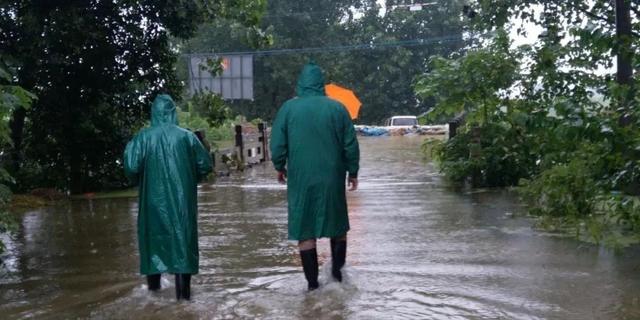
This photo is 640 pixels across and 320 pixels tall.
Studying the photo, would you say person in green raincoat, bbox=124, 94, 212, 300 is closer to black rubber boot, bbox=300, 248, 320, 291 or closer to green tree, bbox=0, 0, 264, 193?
black rubber boot, bbox=300, 248, 320, 291

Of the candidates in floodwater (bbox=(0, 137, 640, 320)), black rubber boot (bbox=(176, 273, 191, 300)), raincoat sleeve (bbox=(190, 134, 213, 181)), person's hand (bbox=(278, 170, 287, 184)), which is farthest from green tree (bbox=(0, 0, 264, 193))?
black rubber boot (bbox=(176, 273, 191, 300))

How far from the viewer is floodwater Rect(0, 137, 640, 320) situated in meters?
5.32

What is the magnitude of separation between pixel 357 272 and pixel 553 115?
2079 mm

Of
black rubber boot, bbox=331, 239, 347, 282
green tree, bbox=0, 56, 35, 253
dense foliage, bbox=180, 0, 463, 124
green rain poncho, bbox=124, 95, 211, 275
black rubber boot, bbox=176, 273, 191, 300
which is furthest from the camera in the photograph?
dense foliage, bbox=180, 0, 463, 124

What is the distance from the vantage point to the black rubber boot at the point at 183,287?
5602 millimetres

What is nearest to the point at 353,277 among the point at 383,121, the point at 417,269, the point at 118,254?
the point at 417,269

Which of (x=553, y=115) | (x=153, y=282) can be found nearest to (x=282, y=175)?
(x=153, y=282)

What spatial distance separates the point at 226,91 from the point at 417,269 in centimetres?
2395

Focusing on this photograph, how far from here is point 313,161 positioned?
5629 millimetres

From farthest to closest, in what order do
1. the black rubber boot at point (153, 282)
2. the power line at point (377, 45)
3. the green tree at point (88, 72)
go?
1. the power line at point (377, 45)
2. the green tree at point (88, 72)
3. the black rubber boot at point (153, 282)

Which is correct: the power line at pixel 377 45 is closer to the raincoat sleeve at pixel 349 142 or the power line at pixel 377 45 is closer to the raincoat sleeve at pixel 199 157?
the raincoat sleeve at pixel 349 142

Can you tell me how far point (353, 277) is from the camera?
6.21m

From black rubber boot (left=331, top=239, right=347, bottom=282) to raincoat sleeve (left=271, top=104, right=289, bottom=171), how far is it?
2.50 feet

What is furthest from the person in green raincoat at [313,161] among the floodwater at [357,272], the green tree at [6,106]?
the green tree at [6,106]
